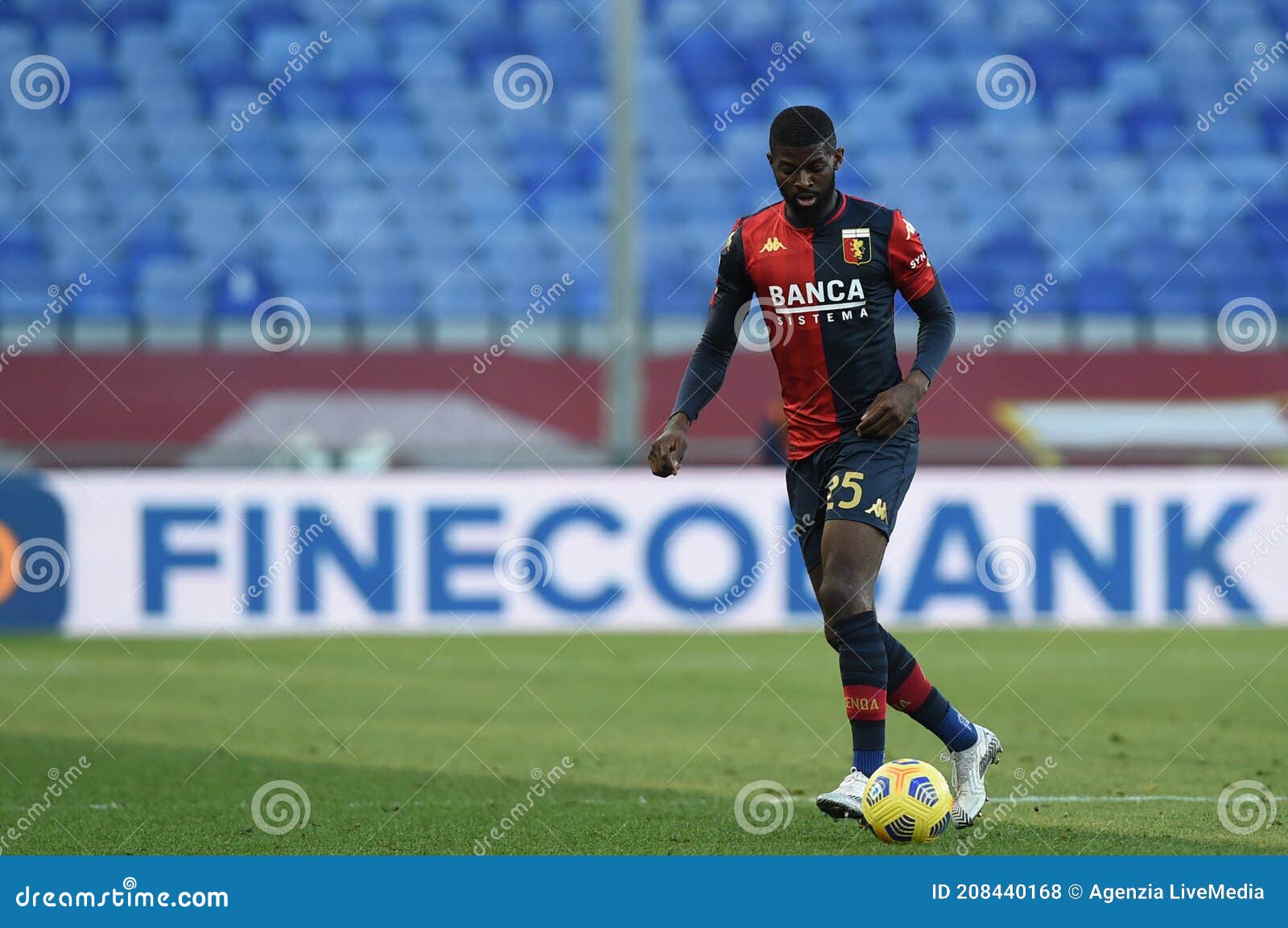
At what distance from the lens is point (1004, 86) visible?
19641 millimetres

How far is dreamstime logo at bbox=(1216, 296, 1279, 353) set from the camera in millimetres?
16234

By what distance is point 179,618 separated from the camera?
40.9 feet

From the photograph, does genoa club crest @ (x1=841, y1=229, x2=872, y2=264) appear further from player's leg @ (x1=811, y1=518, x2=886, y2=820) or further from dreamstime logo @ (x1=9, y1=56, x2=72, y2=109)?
Answer: dreamstime logo @ (x1=9, y1=56, x2=72, y2=109)

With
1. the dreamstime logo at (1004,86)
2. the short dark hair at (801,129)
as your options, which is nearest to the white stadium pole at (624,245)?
the dreamstime logo at (1004,86)

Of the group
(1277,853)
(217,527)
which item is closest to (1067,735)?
(1277,853)
